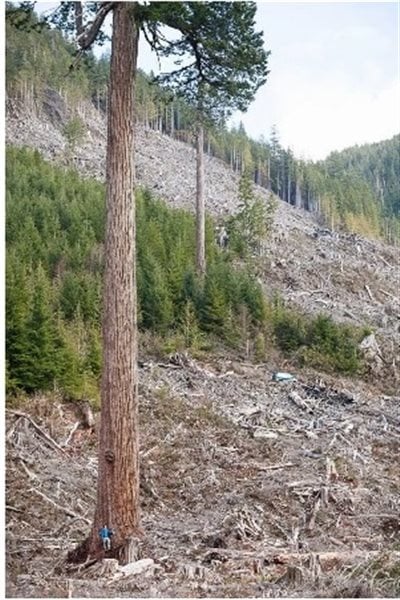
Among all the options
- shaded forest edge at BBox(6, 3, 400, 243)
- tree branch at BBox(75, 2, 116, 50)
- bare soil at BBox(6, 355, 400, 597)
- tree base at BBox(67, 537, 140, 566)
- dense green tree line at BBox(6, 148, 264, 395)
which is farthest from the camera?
shaded forest edge at BBox(6, 3, 400, 243)

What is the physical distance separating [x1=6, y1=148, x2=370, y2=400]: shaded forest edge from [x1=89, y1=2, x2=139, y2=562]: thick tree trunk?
308 centimetres

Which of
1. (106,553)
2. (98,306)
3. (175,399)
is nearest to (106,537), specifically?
(106,553)

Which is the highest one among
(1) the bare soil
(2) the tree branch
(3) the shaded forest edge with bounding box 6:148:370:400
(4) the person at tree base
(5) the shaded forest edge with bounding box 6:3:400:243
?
(5) the shaded forest edge with bounding box 6:3:400:243

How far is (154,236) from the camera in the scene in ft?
A: 49.3

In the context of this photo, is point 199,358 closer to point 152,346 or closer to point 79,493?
point 152,346

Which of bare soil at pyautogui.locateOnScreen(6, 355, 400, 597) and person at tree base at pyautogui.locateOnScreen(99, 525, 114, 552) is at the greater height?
person at tree base at pyautogui.locateOnScreen(99, 525, 114, 552)

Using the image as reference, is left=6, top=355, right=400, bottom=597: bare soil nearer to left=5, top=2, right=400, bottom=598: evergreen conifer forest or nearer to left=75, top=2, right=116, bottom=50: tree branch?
left=5, top=2, right=400, bottom=598: evergreen conifer forest

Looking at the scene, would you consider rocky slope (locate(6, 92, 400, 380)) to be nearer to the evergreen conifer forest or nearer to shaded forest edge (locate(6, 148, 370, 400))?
the evergreen conifer forest

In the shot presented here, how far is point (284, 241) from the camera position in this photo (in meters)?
26.1

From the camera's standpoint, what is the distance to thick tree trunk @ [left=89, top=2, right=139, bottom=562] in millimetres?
3928

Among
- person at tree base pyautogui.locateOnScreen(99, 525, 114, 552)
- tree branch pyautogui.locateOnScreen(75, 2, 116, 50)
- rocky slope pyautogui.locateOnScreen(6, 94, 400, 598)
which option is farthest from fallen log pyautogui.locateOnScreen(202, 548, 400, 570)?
tree branch pyautogui.locateOnScreen(75, 2, 116, 50)

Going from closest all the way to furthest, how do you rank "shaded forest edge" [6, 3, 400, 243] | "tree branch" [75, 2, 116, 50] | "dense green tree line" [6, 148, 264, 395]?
"tree branch" [75, 2, 116, 50] < "dense green tree line" [6, 148, 264, 395] < "shaded forest edge" [6, 3, 400, 243]

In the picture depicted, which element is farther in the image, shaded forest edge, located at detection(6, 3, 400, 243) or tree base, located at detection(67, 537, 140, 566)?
shaded forest edge, located at detection(6, 3, 400, 243)

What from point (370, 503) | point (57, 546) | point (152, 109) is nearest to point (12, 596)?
point (57, 546)
